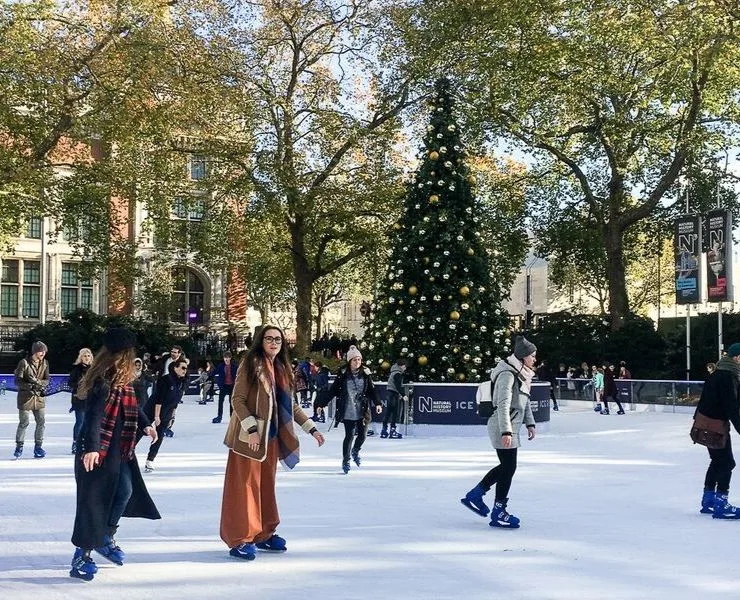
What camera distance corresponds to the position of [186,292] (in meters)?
61.8

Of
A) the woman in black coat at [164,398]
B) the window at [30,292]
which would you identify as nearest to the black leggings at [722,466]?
the woman in black coat at [164,398]

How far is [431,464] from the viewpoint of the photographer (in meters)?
16.5

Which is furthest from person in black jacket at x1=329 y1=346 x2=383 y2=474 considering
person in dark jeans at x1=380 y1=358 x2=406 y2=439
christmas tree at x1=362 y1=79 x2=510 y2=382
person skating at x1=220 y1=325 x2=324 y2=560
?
christmas tree at x1=362 y1=79 x2=510 y2=382

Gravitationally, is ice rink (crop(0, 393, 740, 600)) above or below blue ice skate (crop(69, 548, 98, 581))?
below

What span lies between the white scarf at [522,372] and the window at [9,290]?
164 feet

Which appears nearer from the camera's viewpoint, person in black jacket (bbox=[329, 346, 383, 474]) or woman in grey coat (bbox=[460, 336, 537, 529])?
woman in grey coat (bbox=[460, 336, 537, 529])

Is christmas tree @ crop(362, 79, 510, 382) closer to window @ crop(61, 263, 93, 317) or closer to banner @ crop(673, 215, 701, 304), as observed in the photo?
banner @ crop(673, 215, 701, 304)

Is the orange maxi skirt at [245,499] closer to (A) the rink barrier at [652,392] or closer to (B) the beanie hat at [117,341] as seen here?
(B) the beanie hat at [117,341]

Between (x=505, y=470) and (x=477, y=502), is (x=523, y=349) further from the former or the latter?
(x=477, y=502)

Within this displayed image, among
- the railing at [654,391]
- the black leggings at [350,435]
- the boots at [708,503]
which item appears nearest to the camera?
the boots at [708,503]

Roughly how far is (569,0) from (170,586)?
32962 millimetres

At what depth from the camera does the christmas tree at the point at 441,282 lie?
2588 centimetres

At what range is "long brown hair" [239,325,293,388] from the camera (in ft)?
28.3

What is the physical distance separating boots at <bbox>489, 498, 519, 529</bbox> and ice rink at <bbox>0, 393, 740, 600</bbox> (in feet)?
0.52
